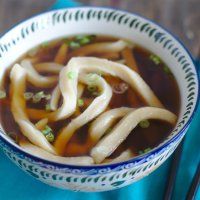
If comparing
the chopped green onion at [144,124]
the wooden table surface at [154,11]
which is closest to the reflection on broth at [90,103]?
the chopped green onion at [144,124]

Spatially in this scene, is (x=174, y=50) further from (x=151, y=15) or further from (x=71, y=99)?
(x=151, y=15)

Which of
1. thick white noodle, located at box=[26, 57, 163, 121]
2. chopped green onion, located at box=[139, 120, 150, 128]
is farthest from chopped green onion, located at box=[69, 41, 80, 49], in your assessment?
chopped green onion, located at box=[139, 120, 150, 128]

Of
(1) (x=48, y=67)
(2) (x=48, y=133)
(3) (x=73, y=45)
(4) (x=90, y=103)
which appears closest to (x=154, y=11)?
(3) (x=73, y=45)

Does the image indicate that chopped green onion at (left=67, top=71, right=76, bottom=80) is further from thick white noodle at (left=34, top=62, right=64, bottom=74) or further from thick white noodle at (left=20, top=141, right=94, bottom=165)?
thick white noodle at (left=20, top=141, right=94, bottom=165)

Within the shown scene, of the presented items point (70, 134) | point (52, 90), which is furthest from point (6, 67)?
point (70, 134)

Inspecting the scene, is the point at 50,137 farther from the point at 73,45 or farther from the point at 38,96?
the point at 73,45
